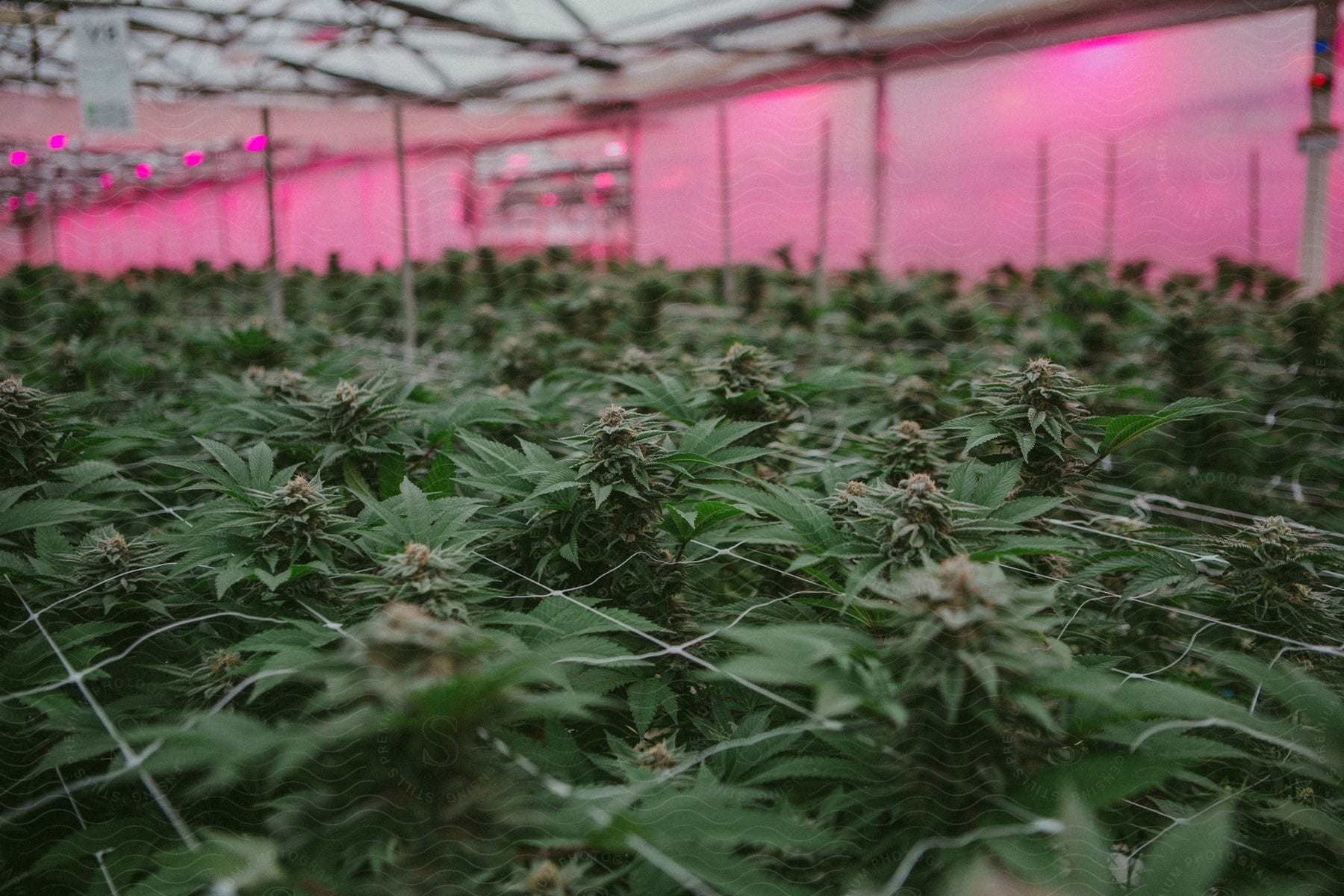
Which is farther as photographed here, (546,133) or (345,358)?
(546,133)

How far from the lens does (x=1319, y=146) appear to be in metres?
2.71

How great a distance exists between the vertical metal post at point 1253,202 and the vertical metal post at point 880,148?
5.64 ft

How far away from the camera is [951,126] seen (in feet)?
16.3

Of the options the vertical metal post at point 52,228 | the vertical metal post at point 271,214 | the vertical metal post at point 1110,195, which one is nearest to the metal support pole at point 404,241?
Result: the vertical metal post at point 271,214

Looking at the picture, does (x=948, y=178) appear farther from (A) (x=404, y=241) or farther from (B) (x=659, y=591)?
(B) (x=659, y=591)

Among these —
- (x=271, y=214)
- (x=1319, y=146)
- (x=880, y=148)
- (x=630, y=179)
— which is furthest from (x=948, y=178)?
(x=271, y=214)

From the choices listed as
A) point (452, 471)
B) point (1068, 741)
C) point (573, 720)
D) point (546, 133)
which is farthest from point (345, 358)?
point (546, 133)

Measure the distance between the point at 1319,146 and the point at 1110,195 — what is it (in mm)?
1260

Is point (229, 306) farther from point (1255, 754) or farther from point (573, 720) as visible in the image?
point (1255, 754)

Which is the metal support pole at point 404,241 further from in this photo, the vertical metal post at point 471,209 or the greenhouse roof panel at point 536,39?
the greenhouse roof panel at point 536,39

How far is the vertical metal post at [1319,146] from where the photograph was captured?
107 inches

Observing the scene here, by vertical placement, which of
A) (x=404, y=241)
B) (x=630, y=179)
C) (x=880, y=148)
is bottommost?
(x=404, y=241)

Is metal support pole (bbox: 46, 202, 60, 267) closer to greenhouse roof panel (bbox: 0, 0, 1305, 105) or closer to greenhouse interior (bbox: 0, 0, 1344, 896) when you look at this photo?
greenhouse roof panel (bbox: 0, 0, 1305, 105)

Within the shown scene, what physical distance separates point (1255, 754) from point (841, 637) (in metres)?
0.52
